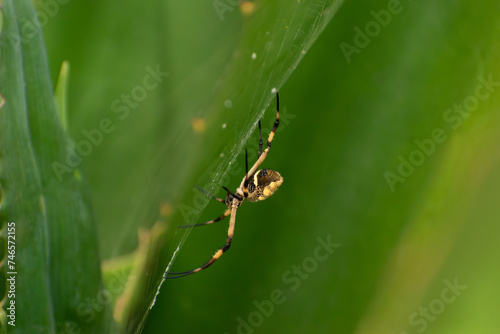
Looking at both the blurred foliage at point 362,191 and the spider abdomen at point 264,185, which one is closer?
the blurred foliage at point 362,191

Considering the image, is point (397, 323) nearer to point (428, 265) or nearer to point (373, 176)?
point (428, 265)

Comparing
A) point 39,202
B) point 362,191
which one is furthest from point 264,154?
point 39,202

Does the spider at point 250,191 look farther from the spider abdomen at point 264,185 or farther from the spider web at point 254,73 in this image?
the spider web at point 254,73

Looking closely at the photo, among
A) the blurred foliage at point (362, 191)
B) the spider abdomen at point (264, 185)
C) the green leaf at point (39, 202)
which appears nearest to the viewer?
the green leaf at point (39, 202)

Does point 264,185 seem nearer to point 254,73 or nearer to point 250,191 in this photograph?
point 250,191

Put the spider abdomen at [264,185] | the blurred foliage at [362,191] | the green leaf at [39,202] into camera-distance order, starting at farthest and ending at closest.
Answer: the spider abdomen at [264,185] → the blurred foliage at [362,191] → the green leaf at [39,202]

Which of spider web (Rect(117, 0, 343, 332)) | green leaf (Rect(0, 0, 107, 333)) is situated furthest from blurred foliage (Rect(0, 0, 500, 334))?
green leaf (Rect(0, 0, 107, 333))

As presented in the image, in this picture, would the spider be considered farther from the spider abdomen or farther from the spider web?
the spider web

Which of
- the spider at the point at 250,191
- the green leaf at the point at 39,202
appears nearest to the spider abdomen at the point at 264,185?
the spider at the point at 250,191
